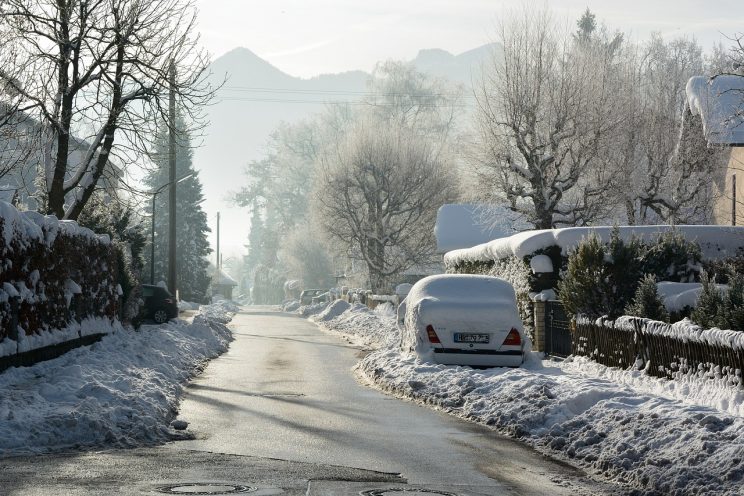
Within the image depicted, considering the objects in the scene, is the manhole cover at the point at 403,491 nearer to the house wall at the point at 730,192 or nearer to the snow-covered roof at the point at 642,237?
the snow-covered roof at the point at 642,237

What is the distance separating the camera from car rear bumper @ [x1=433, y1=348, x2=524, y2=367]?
18.1 m

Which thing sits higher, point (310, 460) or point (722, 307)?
point (722, 307)

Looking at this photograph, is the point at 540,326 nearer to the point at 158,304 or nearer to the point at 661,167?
the point at 158,304

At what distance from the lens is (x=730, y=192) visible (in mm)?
41625

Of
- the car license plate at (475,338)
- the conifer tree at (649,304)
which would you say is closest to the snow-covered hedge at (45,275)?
the car license plate at (475,338)

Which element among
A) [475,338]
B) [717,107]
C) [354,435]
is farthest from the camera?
[717,107]

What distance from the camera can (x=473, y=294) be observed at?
770 inches


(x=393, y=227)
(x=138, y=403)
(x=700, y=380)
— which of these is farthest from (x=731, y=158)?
(x=138, y=403)

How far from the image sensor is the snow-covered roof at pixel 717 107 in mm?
38281

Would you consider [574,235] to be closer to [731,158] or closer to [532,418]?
[532,418]

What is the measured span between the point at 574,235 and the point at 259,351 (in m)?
10.0

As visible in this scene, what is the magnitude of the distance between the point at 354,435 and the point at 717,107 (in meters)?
32.3

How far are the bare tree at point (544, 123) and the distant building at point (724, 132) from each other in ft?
12.0

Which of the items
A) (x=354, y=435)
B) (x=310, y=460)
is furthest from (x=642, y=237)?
(x=310, y=460)
